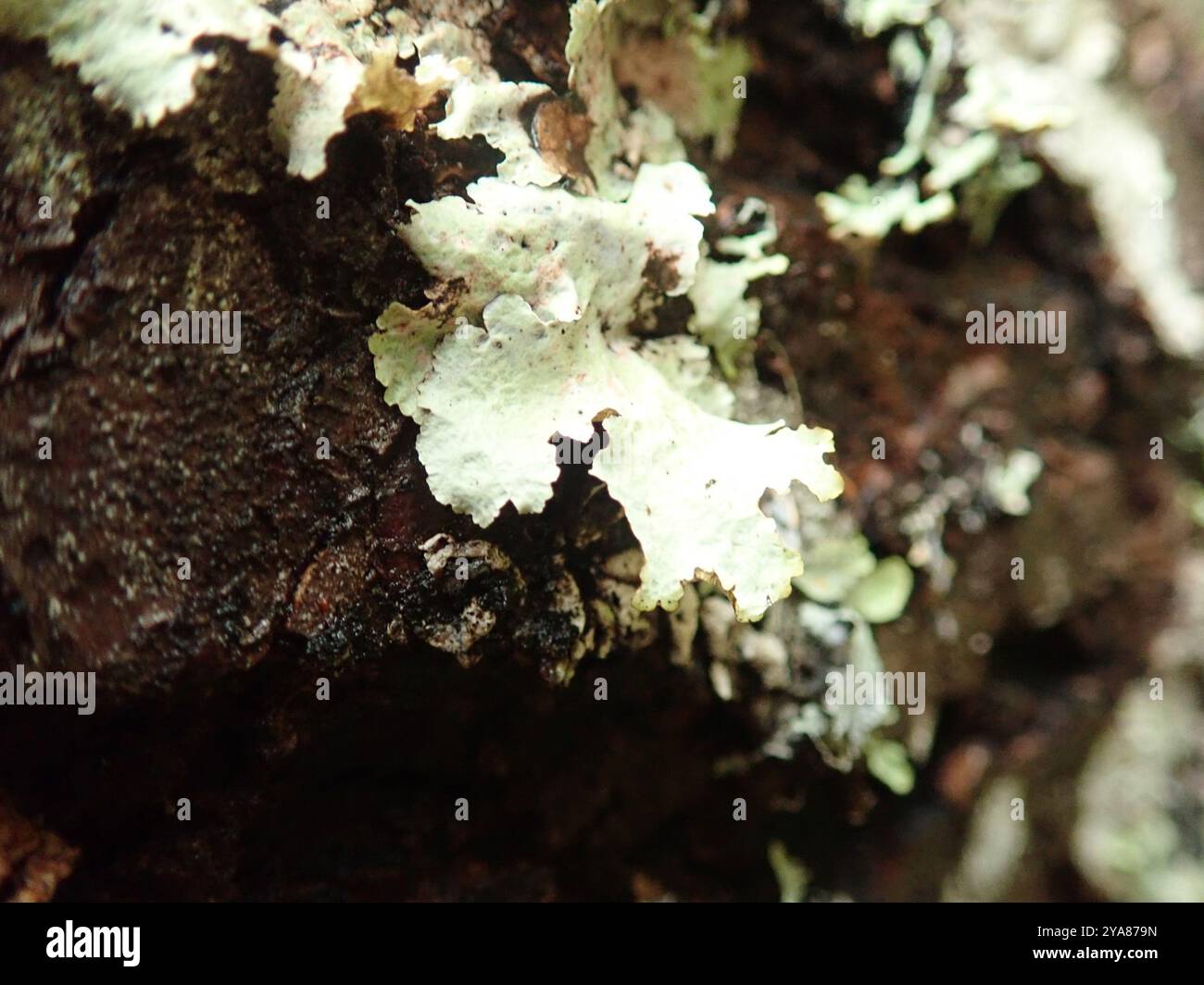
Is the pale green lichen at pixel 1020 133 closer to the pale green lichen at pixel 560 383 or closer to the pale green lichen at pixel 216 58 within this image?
the pale green lichen at pixel 560 383

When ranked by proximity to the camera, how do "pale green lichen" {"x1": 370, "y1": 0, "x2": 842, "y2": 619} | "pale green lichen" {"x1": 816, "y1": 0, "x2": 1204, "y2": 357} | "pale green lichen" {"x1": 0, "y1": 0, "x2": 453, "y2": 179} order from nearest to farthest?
"pale green lichen" {"x1": 0, "y1": 0, "x2": 453, "y2": 179} < "pale green lichen" {"x1": 370, "y1": 0, "x2": 842, "y2": 619} < "pale green lichen" {"x1": 816, "y1": 0, "x2": 1204, "y2": 357}

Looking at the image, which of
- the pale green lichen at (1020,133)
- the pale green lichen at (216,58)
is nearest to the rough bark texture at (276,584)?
the pale green lichen at (216,58)

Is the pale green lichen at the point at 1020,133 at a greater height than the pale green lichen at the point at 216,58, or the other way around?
the pale green lichen at the point at 1020,133

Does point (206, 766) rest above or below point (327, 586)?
below

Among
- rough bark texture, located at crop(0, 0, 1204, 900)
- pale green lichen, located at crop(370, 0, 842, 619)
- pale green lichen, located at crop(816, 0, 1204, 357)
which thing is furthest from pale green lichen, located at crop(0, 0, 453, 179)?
pale green lichen, located at crop(816, 0, 1204, 357)

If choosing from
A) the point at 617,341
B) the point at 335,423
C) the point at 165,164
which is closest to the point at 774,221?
the point at 617,341

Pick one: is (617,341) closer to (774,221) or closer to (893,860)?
(774,221)

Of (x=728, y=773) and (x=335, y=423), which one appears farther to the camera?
(x=728, y=773)

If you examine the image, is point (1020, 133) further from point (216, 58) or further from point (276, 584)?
point (276, 584)

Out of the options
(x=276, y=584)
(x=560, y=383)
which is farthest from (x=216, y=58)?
(x=276, y=584)

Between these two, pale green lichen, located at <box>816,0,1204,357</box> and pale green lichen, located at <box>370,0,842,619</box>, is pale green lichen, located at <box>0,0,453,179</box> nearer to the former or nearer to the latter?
pale green lichen, located at <box>370,0,842,619</box>
